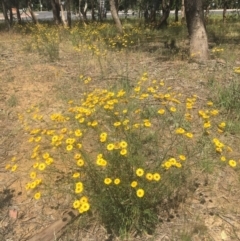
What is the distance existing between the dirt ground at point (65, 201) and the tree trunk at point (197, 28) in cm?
33

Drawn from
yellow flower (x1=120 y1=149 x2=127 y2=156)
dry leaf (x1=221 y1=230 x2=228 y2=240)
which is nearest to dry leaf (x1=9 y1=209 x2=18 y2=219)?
yellow flower (x1=120 y1=149 x2=127 y2=156)

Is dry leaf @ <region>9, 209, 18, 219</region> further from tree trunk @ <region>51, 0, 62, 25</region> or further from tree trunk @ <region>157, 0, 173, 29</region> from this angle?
tree trunk @ <region>51, 0, 62, 25</region>

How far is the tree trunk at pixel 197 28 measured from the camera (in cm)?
684

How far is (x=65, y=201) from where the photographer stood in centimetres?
326

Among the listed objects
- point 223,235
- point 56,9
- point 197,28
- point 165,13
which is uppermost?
point 56,9

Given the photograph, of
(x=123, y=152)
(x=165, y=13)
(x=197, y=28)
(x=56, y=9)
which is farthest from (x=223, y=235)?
(x=56, y=9)

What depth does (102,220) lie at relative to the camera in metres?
2.92

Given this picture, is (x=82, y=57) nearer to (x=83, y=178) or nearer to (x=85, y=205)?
(x=83, y=178)

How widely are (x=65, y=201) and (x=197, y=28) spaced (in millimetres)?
5123

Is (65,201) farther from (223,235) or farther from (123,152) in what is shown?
(223,235)

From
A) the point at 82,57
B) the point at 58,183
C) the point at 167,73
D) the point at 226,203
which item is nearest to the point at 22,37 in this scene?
the point at 82,57

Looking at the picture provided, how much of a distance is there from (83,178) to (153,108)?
185cm

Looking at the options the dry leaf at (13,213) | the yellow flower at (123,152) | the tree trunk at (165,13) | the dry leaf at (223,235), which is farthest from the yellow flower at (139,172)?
the tree trunk at (165,13)

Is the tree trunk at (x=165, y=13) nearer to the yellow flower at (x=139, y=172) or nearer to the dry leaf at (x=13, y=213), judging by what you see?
the dry leaf at (x=13, y=213)
